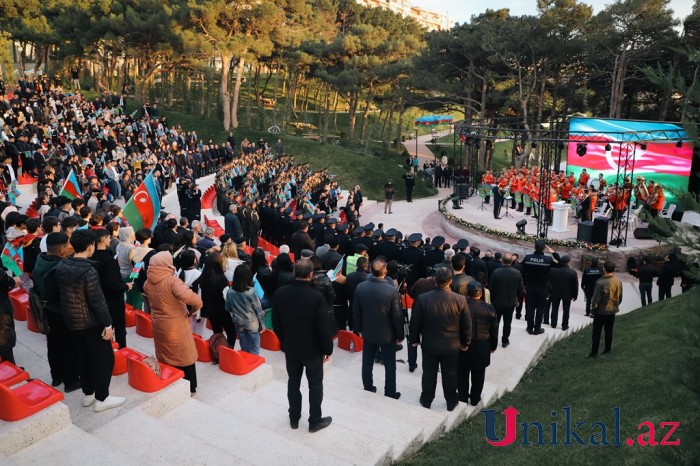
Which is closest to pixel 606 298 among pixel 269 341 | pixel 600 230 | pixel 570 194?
pixel 269 341

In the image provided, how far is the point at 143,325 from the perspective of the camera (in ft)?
23.6

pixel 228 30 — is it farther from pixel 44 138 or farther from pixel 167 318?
pixel 167 318

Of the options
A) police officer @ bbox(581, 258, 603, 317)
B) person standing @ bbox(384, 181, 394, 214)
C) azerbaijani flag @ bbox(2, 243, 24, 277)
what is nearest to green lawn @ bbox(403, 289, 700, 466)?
police officer @ bbox(581, 258, 603, 317)

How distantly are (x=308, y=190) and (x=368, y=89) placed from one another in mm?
20359

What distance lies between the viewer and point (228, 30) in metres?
34.3

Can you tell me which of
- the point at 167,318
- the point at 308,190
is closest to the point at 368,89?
the point at 308,190

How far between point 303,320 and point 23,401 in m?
2.25

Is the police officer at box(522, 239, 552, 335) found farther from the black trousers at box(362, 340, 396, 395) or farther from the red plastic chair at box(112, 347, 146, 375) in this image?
the red plastic chair at box(112, 347, 146, 375)

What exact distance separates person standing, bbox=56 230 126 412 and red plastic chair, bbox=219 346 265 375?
1352 millimetres

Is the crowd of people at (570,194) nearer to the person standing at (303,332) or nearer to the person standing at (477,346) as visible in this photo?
the person standing at (477,346)

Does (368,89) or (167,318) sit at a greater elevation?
(368,89)

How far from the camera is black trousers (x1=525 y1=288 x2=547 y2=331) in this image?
917 cm

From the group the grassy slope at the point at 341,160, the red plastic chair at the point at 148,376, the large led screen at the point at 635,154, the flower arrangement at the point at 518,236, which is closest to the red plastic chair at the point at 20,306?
the red plastic chair at the point at 148,376

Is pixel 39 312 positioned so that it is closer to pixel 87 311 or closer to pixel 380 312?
pixel 87 311
